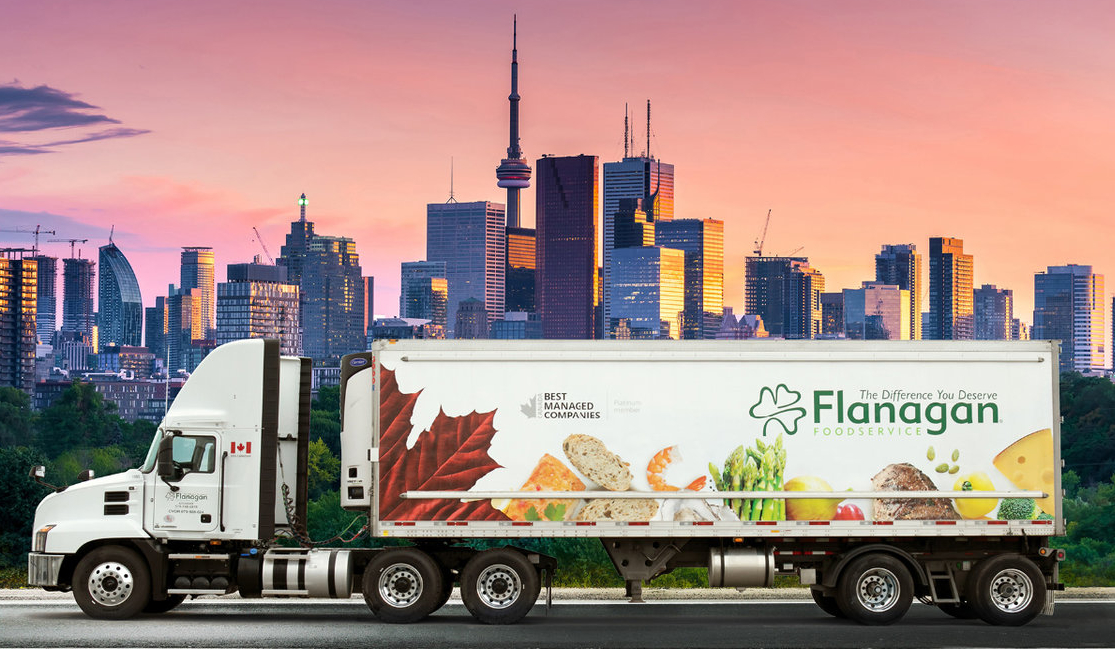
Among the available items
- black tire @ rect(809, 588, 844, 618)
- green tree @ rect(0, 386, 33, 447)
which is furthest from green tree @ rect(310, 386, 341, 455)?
black tire @ rect(809, 588, 844, 618)

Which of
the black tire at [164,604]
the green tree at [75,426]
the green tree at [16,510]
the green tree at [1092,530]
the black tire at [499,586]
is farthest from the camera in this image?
the green tree at [75,426]

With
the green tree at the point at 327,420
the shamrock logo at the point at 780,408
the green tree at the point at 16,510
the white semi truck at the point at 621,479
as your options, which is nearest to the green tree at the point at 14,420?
the green tree at the point at 327,420

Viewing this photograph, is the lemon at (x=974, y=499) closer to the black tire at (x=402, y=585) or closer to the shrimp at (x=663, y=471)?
the shrimp at (x=663, y=471)

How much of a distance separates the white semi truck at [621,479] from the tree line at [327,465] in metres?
1.59

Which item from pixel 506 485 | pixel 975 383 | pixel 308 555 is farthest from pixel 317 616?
pixel 975 383

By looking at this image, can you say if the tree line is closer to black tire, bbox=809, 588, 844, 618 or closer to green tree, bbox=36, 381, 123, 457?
green tree, bbox=36, 381, 123, 457

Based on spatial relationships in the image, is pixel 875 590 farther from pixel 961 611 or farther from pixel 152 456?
pixel 152 456

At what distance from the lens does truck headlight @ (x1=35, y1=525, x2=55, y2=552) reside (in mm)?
18000

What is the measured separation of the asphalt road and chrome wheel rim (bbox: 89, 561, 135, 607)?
0.37 m

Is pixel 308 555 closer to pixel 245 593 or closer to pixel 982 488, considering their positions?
pixel 245 593

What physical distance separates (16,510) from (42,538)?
183 ft

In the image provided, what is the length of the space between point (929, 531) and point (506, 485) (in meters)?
5.71

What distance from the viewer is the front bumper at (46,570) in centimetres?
1788

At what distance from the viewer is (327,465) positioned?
99.2 meters
